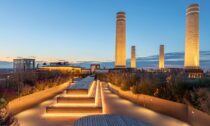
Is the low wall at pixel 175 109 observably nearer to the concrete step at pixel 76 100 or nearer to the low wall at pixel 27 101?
the concrete step at pixel 76 100

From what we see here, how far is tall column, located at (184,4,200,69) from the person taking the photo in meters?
16.6

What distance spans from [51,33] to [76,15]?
3030 mm

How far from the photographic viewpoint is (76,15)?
22.1 metres

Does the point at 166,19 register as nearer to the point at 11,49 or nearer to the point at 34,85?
the point at 34,85

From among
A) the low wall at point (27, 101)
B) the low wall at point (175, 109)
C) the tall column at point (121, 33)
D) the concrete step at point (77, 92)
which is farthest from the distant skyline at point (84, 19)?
the low wall at point (175, 109)

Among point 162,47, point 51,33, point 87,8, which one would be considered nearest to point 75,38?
point 51,33

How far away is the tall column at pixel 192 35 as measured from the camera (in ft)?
54.3

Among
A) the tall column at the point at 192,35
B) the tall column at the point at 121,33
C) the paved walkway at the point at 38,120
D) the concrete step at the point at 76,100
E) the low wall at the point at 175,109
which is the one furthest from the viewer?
the tall column at the point at 121,33

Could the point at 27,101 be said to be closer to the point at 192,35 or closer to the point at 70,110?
the point at 70,110

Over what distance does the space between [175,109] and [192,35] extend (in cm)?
1227

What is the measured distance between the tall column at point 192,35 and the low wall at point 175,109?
32.7 feet

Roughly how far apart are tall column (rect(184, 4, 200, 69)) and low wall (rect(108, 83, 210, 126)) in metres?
9.97

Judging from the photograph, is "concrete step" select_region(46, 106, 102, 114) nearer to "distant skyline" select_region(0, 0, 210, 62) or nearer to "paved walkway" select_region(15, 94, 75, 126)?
"paved walkway" select_region(15, 94, 75, 126)

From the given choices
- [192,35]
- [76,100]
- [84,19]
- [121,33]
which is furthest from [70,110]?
[84,19]
